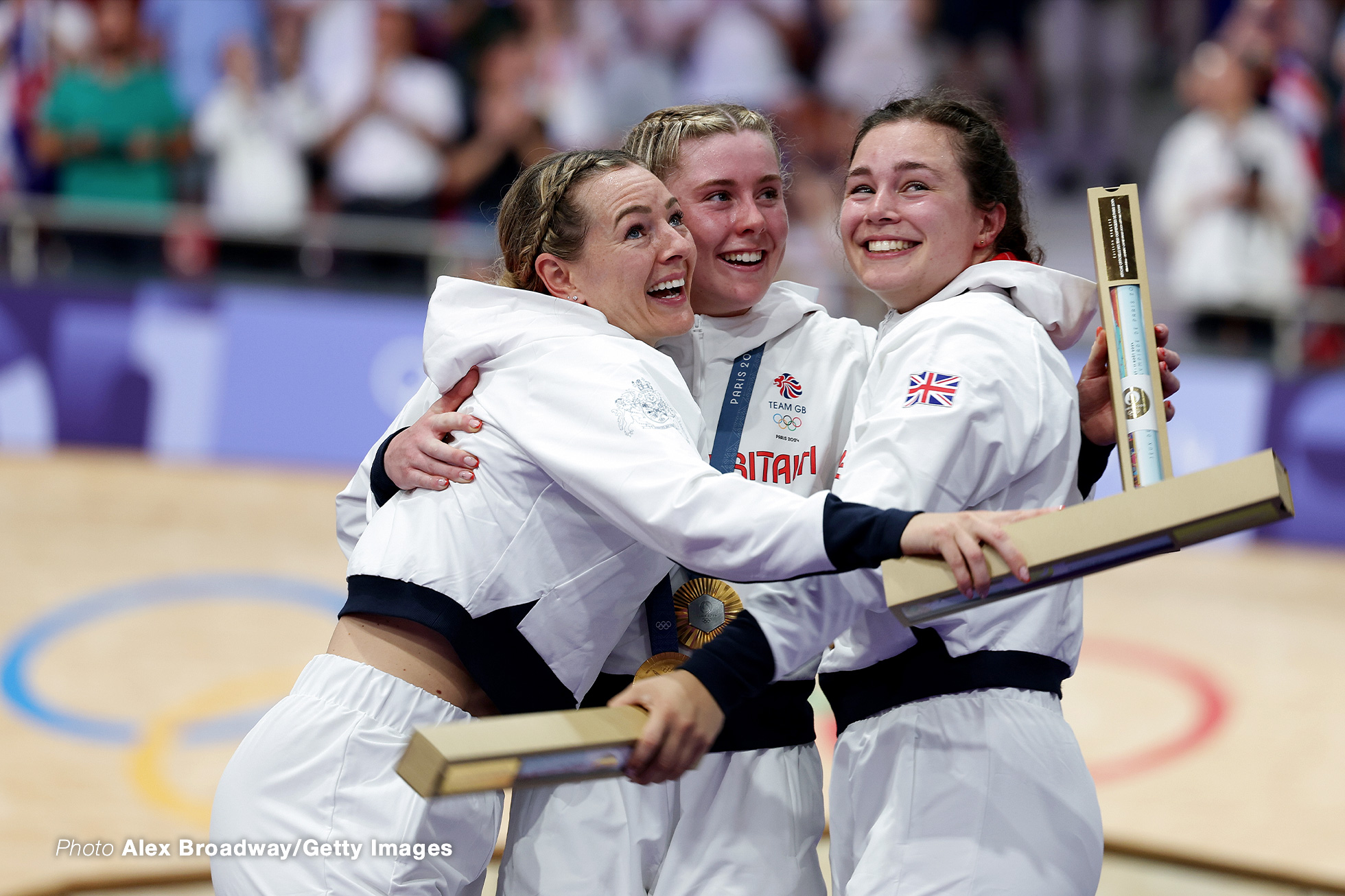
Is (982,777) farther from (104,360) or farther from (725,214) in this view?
(104,360)

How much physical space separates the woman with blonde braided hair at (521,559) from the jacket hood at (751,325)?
285 mm

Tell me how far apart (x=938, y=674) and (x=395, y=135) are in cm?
769

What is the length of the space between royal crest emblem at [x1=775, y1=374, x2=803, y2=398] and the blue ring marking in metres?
4.15

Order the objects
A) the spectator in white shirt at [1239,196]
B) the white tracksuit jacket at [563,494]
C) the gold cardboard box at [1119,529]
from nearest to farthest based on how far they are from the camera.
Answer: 1. the gold cardboard box at [1119,529]
2. the white tracksuit jacket at [563,494]
3. the spectator in white shirt at [1239,196]

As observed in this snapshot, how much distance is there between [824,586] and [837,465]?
533 mm

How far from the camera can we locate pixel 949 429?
8.68 ft

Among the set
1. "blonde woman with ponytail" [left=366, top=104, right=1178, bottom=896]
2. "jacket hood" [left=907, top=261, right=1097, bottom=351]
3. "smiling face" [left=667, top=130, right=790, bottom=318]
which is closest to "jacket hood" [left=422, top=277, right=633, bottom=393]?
"blonde woman with ponytail" [left=366, top=104, right=1178, bottom=896]

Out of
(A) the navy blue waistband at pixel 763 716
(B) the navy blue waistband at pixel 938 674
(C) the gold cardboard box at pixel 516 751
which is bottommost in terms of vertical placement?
(A) the navy blue waistband at pixel 763 716

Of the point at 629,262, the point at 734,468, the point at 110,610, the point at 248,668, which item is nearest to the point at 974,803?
the point at 734,468

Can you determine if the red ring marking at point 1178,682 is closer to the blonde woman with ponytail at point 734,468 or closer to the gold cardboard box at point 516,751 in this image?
the blonde woman with ponytail at point 734,468

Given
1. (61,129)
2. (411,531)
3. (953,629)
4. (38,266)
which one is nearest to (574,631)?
(411,531)

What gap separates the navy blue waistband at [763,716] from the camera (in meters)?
3.03

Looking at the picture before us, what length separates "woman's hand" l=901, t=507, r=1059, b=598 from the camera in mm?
2314

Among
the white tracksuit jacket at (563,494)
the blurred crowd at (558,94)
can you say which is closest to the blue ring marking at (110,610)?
the blurred crowd at (558,94)
